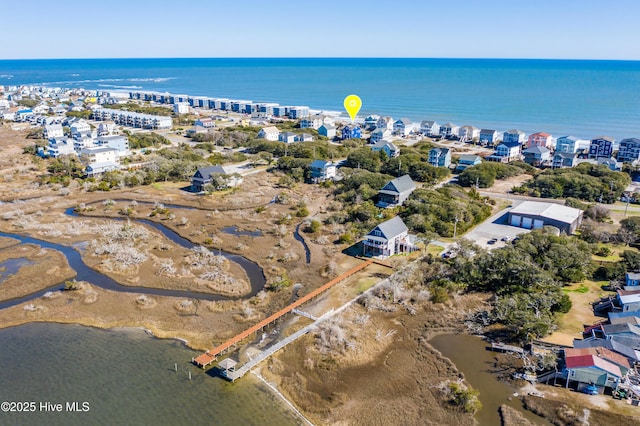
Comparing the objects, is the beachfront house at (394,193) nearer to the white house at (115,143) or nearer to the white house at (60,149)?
the white house at (115,143)

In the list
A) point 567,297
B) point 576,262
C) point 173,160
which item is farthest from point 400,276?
point 173,160

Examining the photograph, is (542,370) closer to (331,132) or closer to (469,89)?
(331,132)

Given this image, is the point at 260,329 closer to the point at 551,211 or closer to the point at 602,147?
the point at 551,211

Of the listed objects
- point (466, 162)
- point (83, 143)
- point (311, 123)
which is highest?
point (311, 123)

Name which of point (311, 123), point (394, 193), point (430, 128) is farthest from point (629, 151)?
point (311, 123)

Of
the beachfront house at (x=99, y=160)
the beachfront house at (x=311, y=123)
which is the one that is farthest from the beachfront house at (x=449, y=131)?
the beachfront house at (x=99, y=160)
